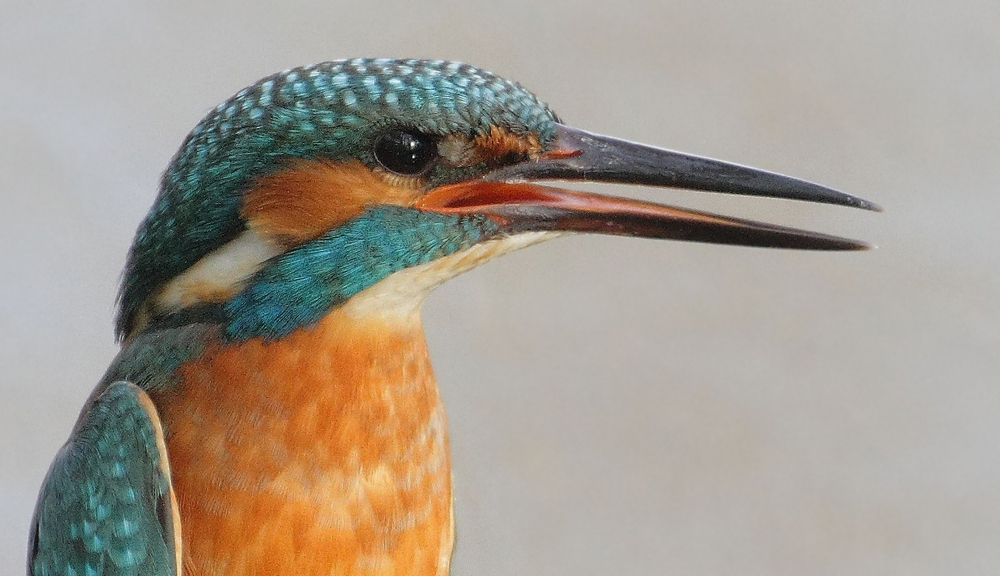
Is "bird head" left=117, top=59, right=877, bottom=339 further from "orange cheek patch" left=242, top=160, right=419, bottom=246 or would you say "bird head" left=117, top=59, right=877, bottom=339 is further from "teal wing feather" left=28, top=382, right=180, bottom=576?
"teal wing feather" left=28, top=382, right=180, bottom=576

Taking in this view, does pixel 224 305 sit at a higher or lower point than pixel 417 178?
lower

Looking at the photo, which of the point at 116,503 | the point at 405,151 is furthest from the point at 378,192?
the point at 116,503

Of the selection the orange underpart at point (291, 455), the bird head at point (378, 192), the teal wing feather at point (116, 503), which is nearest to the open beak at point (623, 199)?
the bird head at point (378, 192)

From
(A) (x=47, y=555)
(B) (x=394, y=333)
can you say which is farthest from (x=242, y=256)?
(A) (x=47, y=555)

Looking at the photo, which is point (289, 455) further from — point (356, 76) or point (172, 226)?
point (356, 76)

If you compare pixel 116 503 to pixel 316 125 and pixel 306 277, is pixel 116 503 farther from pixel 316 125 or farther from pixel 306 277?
pixel 316 125

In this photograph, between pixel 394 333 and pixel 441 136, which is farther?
pixel 394 333

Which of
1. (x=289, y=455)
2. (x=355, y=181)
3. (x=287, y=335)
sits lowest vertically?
(x=289, y=455)

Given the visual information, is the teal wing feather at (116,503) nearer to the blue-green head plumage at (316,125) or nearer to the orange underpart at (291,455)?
the orange underpart at (291,455)
